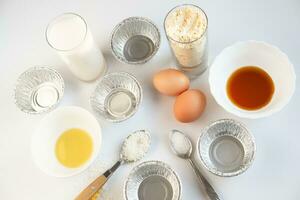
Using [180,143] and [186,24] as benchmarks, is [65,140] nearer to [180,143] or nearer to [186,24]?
[180,143]

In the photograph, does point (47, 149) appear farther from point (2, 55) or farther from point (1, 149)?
point (2, 55)

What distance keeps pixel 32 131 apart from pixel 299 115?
65 cm

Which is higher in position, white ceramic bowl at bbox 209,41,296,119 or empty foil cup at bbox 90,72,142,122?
white ceramic bowl at bbox 209,41,296,119

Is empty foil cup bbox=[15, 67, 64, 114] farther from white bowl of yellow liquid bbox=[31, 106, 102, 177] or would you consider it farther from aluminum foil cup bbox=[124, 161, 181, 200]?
aluminum foil cup bbox=[124, 161, 181, 200]

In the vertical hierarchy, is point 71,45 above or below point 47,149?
above

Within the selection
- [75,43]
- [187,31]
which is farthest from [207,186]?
[75,43]

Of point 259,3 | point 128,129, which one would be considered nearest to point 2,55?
point 128,129

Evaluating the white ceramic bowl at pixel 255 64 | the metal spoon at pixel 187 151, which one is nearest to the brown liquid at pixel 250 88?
the white ceramic bowl at pixel 255 64

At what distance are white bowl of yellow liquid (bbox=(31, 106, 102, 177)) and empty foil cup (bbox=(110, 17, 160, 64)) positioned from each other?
0.18 metres

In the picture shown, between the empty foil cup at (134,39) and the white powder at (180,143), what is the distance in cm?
21

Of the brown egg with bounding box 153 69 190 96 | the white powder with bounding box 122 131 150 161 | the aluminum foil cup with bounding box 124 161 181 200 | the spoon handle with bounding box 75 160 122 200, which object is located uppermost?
the brown egg with bounding box 153 69 190 96

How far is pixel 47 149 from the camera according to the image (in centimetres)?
116

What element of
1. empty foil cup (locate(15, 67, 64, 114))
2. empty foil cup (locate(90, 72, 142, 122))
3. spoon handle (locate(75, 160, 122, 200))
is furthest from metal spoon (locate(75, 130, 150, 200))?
empty foil cup (locate(15, 67, 64, 114))

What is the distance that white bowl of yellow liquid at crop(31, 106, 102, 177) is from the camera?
1139 millimetres
